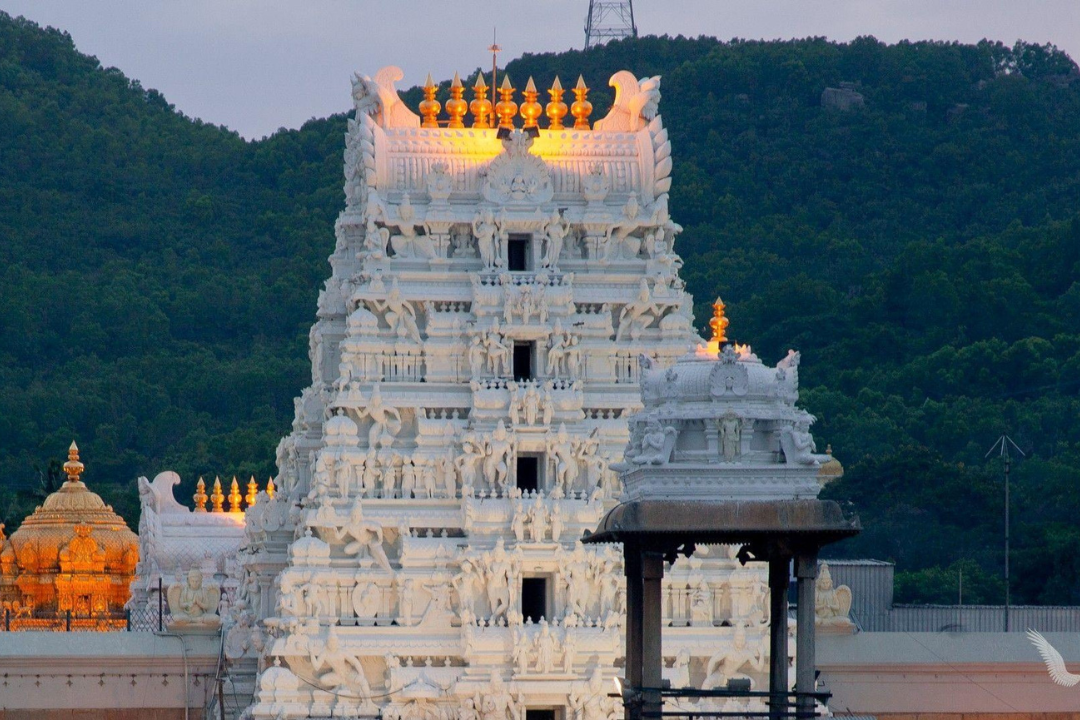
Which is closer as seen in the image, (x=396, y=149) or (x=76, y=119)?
(x=396, y=149)

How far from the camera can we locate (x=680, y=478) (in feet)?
144

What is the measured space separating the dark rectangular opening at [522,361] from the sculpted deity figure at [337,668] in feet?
20.2

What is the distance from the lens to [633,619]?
143 feet

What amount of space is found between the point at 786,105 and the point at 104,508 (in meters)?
51.0

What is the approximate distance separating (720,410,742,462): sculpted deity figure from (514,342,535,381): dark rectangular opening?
1697 centimetres

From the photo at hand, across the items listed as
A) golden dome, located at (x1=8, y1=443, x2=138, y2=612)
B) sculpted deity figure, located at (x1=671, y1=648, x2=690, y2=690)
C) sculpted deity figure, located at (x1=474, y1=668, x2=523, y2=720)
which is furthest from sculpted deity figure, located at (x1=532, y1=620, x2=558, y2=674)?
golden dome, located at (x1=8, y1=443, x2=138, y2=612)

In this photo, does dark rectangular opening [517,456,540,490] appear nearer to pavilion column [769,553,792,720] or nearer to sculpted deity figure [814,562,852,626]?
sculpted deity figure [814,562,852,626]

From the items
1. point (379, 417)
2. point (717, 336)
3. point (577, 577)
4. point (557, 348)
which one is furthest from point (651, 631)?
point (557, 348)

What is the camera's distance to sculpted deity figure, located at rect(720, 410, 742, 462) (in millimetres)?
44312

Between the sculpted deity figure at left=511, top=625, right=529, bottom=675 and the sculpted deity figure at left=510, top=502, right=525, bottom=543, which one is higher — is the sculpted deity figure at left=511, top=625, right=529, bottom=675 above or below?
below

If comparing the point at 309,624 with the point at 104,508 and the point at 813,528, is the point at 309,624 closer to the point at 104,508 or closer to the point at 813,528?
Answer: the point at 813,528

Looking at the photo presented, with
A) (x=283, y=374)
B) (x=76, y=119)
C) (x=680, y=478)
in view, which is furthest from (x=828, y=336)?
(x=680, y=478)

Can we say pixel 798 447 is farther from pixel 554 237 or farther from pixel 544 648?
pixel 554 237

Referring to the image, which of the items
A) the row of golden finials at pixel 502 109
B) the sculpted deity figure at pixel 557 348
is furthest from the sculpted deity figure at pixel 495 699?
the row of golden finials at pixel 502 109
